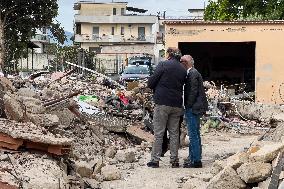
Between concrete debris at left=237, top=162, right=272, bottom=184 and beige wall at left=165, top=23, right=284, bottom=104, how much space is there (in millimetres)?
16919

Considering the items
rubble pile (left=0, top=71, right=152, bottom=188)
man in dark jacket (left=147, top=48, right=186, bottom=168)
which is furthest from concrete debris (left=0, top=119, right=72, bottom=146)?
man in dark jacket (left=147, top=48, right=186, bottom=168)

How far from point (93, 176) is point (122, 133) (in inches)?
176

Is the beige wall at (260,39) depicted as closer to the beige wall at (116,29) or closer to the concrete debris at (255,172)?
the concrete debris at (255,172)

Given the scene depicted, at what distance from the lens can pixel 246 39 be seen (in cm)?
2464

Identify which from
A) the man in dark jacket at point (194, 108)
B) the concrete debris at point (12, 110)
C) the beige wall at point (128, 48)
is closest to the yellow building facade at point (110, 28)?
the beige wall at point (128, 48)

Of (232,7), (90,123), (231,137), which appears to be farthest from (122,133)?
(232,7)

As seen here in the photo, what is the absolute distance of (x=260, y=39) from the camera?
24.6 metres

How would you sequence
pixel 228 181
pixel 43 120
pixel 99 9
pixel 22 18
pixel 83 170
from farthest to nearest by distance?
pixel 99 9
pixel 22 18
pixel 43 120
pixel 83 170
pixel 228 181

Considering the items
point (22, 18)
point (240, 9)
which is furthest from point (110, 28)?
point (22, 18)

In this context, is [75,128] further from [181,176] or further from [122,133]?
[181,176]

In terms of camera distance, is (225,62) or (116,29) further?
(116,29)

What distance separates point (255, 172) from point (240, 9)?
130 feet

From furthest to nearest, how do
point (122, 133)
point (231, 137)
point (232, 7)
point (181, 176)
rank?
point (232, 7)
point (231, 137)
point (122, 133)
point (181, 176)

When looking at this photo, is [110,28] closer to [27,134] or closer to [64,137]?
[64,137]
